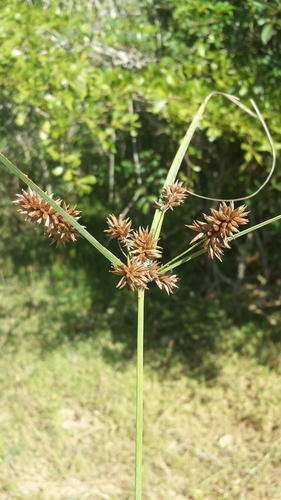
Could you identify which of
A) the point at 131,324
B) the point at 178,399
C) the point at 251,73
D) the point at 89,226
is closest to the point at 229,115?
the point at 251,73

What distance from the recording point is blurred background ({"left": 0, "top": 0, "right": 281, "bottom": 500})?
2.29 metres

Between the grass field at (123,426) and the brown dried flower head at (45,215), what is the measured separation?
1923 mm

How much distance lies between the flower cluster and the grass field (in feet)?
6.19

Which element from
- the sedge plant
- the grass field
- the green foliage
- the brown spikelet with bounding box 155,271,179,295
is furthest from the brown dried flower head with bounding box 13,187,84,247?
the grass field

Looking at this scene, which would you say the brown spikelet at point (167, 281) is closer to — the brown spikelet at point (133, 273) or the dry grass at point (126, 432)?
the brown spikelet at point (133, 273)

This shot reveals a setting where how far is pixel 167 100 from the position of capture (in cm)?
225

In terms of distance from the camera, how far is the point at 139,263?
623 millimetres

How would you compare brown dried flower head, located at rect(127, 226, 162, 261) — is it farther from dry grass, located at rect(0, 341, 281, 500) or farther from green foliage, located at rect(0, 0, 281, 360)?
dry grass, located at rect(0, 341, 281, 500)

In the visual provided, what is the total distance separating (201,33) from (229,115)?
421 mm

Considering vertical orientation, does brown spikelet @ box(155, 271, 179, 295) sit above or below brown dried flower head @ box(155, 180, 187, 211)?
below

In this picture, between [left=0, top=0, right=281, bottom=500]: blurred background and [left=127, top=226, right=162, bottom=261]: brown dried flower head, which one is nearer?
[left=127, top=226, right=162, bottom=261]: brown dried flower head

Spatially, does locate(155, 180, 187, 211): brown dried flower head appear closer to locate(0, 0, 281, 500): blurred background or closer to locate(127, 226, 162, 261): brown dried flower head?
locate(127, 226, 162, 261): brown dried flower head

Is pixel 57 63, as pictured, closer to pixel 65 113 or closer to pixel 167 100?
pixel 65 113

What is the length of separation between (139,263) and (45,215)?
0.13 meters
